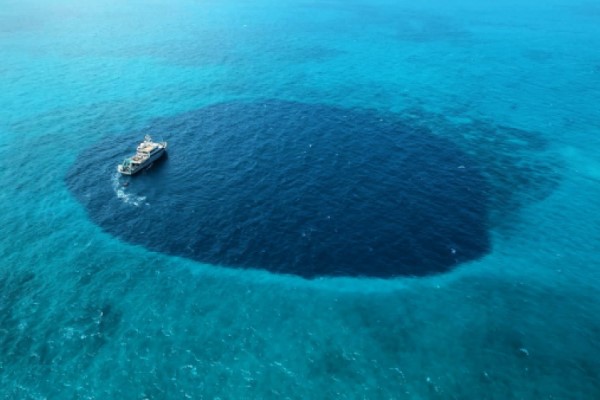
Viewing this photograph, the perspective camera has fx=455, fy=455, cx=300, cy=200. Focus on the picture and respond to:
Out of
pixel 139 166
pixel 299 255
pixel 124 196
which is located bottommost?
pixel 299 255

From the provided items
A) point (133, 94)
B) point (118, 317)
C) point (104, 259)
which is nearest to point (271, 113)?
point (133, 94)

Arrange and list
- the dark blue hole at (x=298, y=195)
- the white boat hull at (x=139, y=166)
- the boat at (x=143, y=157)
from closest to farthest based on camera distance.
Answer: the dark blue hole at (x=298, y=195) → the white boat hull at (x=139, y=166) → the boat at (x=143, y=157)

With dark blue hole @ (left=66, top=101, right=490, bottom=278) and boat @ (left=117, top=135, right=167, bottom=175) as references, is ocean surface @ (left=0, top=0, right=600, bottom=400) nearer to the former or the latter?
dark blue hole @ (left=66, top=101, right=490, bottom=278)

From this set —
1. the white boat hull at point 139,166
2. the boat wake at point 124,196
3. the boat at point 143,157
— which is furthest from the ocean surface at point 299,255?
the boat at point 143,157

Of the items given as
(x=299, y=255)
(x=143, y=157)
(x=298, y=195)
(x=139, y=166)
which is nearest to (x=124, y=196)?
(x=139, y=166)

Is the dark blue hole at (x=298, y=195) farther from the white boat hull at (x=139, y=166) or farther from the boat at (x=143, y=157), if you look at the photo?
the boat at (x=143, y=157)

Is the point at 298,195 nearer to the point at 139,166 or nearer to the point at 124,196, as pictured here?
the point at 124,196

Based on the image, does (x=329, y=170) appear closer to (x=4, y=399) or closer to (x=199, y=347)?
(x=199, y=347)
